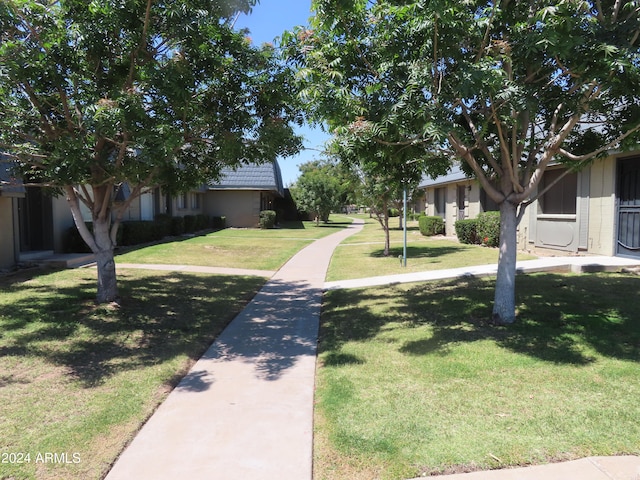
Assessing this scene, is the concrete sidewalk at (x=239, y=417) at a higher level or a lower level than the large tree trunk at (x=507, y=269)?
lower

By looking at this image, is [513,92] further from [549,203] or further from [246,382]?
[549,203]

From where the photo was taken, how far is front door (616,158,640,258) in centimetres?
1059

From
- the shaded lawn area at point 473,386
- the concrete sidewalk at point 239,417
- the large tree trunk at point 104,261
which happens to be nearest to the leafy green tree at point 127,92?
the large tree trunk at point 104,261

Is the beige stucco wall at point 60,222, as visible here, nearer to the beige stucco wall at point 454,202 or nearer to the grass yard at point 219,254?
the grass yard at point 219,254

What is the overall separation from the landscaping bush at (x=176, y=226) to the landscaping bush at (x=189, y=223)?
3.83 ft

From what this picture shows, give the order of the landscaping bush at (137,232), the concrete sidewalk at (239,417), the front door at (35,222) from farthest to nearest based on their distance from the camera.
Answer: the landscaping bush at (137,232), the front door at (35,222), the concrete sidewalk at (239,417)

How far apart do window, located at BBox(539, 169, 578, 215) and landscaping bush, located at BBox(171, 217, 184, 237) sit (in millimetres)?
15993

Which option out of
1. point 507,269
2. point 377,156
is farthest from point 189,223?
point 507,269

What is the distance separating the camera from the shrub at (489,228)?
51.4 ft

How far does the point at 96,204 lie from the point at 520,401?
6885 millimetres

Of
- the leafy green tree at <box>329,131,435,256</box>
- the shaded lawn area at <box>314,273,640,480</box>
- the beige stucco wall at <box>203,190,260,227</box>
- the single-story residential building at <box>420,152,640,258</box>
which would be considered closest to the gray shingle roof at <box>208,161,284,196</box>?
the beige stucco wall at <box>203,190,260,227</box>

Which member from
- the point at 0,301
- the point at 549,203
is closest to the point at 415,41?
the point at 0,301

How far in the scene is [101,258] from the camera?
7.59m

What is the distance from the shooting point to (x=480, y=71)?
4.59 metres
